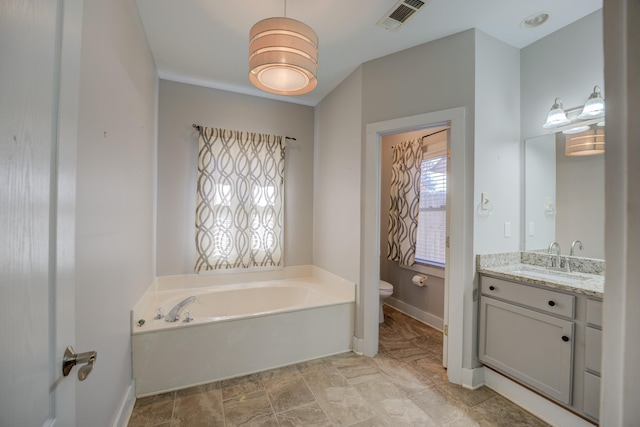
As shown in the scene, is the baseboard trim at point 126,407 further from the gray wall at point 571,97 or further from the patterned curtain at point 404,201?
the gray wall at point 571,97

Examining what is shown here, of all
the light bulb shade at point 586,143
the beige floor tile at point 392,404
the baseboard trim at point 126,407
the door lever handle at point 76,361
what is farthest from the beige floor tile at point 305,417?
the light bulb shade at point 586,143

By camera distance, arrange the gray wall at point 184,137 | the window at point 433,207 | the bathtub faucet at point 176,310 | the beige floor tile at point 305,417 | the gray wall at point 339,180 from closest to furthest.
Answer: the beige floor tile at point 305,417, the bathtub faucet at point 176,310, the gray wall at point 339,180, the gray wall at point 184,137, the window at point 433,207

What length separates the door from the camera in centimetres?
45

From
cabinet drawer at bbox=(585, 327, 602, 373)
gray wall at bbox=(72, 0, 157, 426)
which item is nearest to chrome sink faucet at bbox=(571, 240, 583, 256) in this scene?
cabinet drawer at bbox=(585, 327, 602, 373)

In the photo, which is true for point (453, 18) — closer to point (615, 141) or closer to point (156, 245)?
point (615, 141)

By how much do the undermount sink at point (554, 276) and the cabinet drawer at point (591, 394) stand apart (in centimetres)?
52

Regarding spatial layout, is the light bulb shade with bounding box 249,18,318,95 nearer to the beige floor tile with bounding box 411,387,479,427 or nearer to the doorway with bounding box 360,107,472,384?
the doorway with bounding box 360,107,472,384

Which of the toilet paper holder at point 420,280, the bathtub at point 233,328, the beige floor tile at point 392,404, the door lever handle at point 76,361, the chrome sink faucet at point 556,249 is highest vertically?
the chrome sink faucet at point 556,249

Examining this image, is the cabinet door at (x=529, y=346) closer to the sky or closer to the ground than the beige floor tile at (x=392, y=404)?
closer to the sky

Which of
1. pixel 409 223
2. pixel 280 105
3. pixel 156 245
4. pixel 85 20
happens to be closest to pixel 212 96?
pixel 280 105

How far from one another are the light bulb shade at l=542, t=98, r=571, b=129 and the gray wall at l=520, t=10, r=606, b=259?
0.34 feet

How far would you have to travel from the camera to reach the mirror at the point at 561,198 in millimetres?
1867

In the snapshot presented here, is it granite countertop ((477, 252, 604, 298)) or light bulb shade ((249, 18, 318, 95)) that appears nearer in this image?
light bulb shade ((249, 18, 318, 95))

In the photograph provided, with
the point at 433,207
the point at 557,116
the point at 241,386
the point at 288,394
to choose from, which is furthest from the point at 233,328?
the point at 557,116
